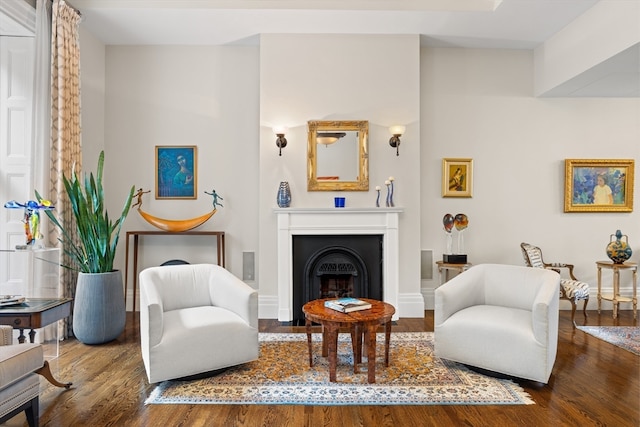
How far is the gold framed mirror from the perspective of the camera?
16.2ft

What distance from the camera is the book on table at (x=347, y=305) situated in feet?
10.4

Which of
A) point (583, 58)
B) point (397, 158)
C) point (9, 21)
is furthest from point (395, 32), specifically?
point (9, 21)

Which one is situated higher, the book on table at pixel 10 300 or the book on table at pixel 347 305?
the book on table at pixel 10 300

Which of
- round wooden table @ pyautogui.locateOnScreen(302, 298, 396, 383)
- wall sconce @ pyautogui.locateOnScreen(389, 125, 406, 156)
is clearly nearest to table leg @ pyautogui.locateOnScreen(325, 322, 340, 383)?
round wooden table @ pyautogui.locateOnScreen(302, 298, 396, 383)

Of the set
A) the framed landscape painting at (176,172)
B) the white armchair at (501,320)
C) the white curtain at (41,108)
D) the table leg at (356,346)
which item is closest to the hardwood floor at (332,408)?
the white armchair at (501,320)

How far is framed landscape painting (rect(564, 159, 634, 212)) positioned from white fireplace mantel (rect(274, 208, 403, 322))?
2486mm

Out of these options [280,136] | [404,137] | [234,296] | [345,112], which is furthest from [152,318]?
[404,137]

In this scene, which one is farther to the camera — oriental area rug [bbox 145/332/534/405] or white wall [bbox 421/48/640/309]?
white wall [bbox 421/48/640/309]

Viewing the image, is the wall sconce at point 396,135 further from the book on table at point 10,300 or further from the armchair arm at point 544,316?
the book on table at point 10,300

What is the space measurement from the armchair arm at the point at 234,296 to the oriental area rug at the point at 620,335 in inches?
136

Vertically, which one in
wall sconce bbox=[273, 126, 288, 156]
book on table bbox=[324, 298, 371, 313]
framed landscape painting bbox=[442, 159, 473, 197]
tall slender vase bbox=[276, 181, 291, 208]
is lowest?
book on table bbox=[324, 298, 371, 313]

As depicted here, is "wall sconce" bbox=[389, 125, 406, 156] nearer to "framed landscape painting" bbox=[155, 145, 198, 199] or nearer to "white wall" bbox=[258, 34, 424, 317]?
"white wall" bbox=[258, 34, 424, 317]

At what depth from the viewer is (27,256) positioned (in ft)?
10.6

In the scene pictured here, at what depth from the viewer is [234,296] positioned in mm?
3289
